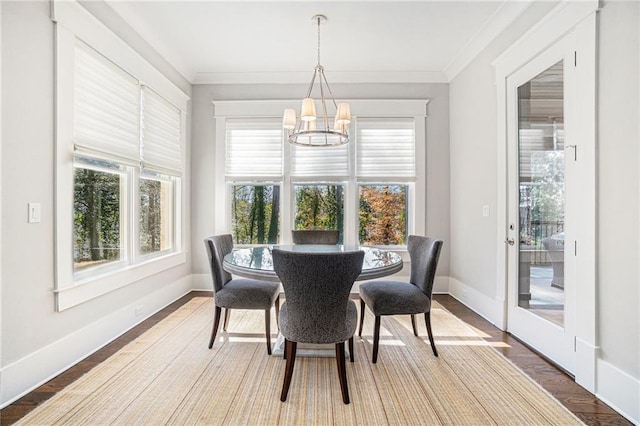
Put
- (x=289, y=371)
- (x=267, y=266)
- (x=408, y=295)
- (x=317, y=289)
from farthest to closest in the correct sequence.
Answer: (x=408, y=295), (x=267, y=266), (x=289, y=371), (x=317, y=289)

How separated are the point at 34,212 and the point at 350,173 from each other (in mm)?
3191

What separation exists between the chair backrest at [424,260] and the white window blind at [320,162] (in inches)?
66.7

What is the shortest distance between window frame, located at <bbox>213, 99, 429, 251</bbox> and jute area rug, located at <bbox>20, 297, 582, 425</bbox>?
5.91 ft

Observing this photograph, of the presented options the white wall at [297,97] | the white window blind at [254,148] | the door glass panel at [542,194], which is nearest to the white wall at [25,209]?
the white wall at [297,97]

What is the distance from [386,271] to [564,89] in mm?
1793

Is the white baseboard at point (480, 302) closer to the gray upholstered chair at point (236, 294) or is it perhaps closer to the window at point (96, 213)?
the gray upholstered chair at point (236, 294)

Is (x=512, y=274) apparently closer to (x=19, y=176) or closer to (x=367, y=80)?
(x=367, y=80)

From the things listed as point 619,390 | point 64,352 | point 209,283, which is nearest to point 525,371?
point 619,390

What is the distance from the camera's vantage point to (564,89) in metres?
2.27

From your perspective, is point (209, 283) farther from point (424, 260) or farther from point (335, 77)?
point (335, 77)

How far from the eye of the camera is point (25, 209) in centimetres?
193

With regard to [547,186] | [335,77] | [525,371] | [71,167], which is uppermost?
[335,77]

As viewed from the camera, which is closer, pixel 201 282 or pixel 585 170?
pixel 585 170

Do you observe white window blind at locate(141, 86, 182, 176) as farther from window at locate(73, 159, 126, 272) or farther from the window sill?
the window sill
